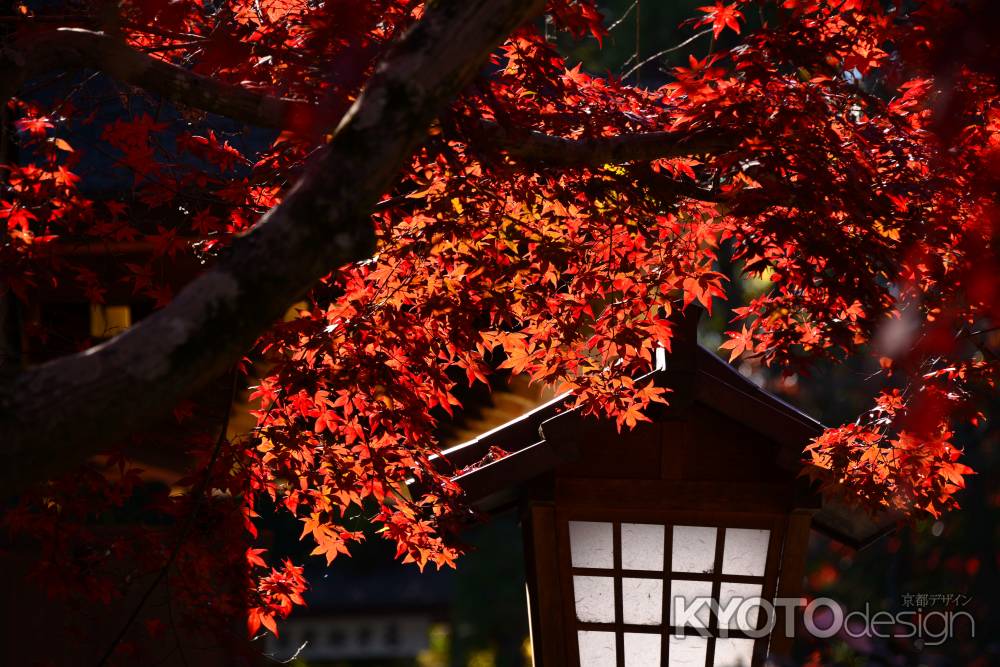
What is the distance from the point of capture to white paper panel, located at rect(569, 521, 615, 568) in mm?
5152

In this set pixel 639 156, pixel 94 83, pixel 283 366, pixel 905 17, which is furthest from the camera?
pixel 94 83

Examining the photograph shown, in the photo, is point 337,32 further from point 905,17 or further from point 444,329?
point 905,17

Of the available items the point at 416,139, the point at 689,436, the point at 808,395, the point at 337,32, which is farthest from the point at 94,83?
the point at 808,395

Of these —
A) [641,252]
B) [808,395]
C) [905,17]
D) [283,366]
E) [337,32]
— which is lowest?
→ [283,366]

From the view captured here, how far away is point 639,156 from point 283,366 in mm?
1771

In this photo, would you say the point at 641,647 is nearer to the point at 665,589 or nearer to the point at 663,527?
the point at 665,589

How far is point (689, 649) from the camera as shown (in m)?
5.26

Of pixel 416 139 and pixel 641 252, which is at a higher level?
pixel 641 252

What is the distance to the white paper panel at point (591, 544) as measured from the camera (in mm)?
5152

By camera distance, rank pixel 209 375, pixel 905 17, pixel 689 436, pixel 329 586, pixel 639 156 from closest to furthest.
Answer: pixel 209 375, pixel 639 156, pixel 905 17, pixel 689 436, pixel 329 586

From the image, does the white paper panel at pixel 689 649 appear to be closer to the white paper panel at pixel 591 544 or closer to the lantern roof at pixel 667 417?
the white paper panel at pixel 591 544

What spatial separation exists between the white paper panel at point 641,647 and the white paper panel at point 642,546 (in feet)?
1.25

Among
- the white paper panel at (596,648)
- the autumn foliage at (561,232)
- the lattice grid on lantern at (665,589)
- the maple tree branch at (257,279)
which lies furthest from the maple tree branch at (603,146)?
the white paper panel at (596,648)

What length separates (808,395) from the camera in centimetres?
1747
